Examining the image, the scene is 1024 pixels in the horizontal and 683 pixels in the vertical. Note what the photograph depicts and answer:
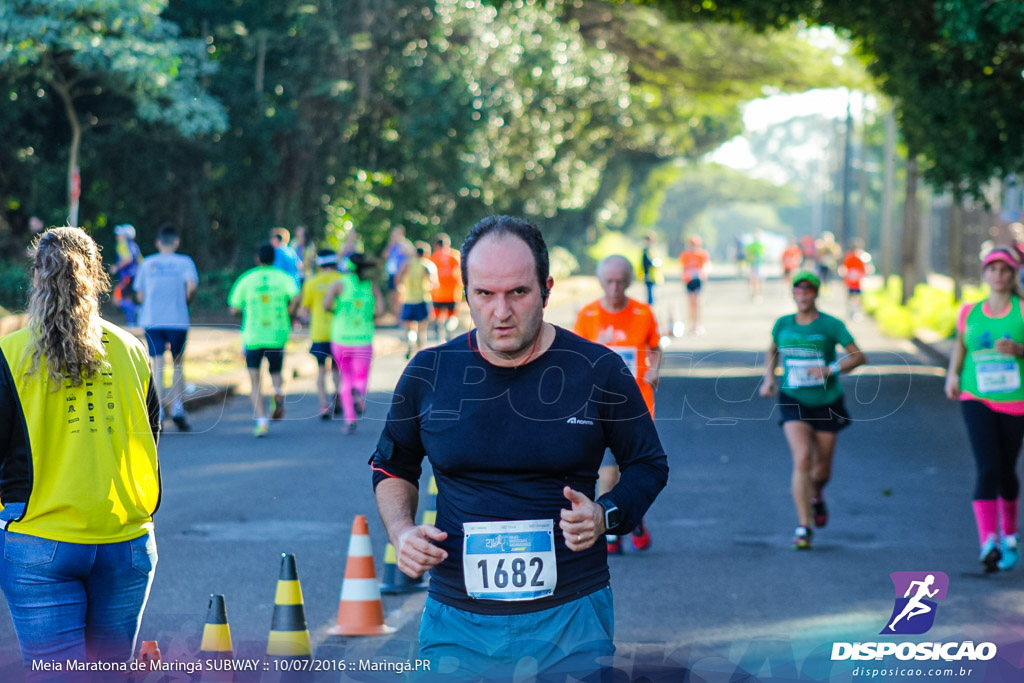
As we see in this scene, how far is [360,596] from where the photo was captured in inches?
261

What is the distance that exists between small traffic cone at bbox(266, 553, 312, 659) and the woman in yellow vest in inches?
62.4

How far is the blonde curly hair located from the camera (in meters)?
4.00

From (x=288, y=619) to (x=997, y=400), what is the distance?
4341mm

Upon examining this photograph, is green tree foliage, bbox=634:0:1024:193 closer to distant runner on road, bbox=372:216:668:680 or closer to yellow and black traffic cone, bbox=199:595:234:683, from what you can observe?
yellow and black traffic cone, bbox=199:595:234:683

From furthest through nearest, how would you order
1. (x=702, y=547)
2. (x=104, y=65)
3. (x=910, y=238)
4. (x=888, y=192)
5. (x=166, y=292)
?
(x=888, y=192) < (x=910, y=238) < (x=104, y=65) < (x=166, y=292) < (x=702, y=547)

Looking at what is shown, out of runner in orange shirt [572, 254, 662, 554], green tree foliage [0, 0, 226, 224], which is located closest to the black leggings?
runner in orange shirt [572, 254, 662, 554]

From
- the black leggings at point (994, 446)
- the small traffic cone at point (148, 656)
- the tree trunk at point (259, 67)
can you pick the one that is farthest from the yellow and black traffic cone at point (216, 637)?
the tree trunk at point (259, 67)

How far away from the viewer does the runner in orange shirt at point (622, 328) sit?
849 cm

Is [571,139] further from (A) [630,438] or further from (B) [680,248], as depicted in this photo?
(B) [680,248]

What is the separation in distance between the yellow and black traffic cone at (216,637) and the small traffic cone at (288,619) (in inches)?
16.5

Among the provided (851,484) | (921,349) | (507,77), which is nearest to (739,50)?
(507,77)

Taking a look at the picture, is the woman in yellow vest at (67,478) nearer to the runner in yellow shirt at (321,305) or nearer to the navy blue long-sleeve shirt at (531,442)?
the navy blue long-sleeve shirt at (531,442)

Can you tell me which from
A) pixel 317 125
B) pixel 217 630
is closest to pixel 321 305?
pixel 217 630

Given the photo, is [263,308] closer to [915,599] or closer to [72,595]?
[915,599]
